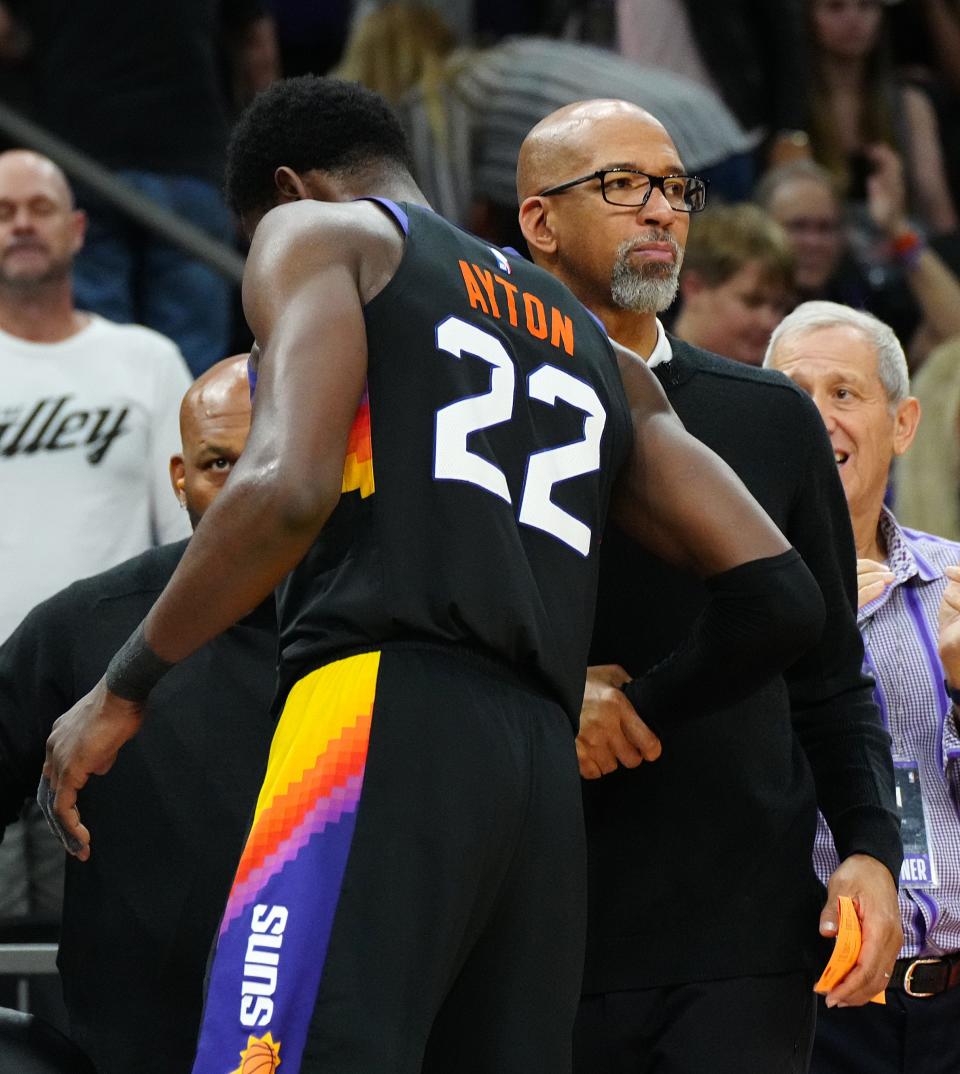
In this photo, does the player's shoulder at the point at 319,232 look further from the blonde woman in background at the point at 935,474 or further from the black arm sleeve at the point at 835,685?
the blonde woman in background at the point at 935,474

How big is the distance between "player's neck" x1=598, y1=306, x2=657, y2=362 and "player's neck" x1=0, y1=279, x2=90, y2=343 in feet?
8.55

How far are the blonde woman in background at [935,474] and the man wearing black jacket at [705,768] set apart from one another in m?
2.04

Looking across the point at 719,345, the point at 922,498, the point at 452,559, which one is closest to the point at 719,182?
the point at 719,345

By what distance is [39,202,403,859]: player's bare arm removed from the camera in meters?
2.17

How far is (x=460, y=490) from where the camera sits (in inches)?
89.4

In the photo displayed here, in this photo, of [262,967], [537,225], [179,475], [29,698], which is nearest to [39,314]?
[179,475]

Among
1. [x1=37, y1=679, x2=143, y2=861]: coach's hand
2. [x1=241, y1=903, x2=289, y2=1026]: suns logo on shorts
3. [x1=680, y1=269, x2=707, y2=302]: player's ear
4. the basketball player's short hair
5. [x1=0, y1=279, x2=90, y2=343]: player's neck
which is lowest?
[x1=241, y1=903, x2=289, y2=1026]: suns logo on shorts

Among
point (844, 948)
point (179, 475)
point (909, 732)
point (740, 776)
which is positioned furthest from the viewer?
point (179, 475)

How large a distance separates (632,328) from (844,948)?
100 cm

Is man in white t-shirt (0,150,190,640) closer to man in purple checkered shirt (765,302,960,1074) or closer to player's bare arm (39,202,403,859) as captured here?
man in purple checkered shirt (765,302,960,1074)

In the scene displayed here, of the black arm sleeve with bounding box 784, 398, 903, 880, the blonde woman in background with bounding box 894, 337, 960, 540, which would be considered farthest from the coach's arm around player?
the blonde woman in background with bounding box 894, 337, 960, 540

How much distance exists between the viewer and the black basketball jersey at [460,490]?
2.26 metres

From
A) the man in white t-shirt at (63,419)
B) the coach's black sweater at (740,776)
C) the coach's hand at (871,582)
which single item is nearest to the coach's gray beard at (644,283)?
the coach's black sweater at (740,776)

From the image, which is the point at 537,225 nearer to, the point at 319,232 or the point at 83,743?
the point at 319,232
